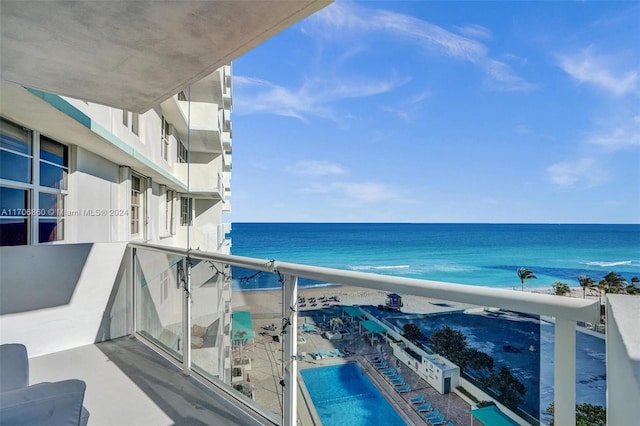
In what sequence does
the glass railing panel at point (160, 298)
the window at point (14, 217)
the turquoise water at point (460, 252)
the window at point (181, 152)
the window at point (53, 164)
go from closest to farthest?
the glass railing panel at point (160, 298) → the window at point (14, 217) → the window at point (53, 164) → the window at point (181, 152) → the turquoise water at point (460, 252)

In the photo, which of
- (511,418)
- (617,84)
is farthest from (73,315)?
(617,84)

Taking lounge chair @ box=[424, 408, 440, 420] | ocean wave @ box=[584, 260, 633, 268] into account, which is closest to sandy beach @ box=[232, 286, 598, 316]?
lounge chair @ box=[424, 408, 440, 420]

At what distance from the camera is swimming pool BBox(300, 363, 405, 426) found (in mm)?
1484

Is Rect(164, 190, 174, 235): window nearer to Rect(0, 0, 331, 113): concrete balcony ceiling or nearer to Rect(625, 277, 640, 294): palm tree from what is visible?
Rect(0, 0, 331, 113): concrete balcony ceiling

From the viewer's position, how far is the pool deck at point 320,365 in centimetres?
127

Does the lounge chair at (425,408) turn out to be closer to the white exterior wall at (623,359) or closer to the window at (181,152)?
the white exterior wall at (623,359)

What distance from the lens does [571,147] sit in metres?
32.1

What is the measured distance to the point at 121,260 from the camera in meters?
4.05

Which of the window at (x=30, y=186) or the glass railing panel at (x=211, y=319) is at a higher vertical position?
the window at (x=30, y=186)

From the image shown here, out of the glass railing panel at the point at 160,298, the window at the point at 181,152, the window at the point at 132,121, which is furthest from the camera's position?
the window at the point at 181,152

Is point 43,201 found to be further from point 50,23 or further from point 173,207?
point 173,207

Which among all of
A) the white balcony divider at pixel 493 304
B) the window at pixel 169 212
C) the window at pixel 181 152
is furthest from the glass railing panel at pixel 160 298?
the window at pixel 181 152

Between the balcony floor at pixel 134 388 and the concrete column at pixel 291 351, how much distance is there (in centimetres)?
43

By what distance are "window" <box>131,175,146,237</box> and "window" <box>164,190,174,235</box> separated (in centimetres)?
236
